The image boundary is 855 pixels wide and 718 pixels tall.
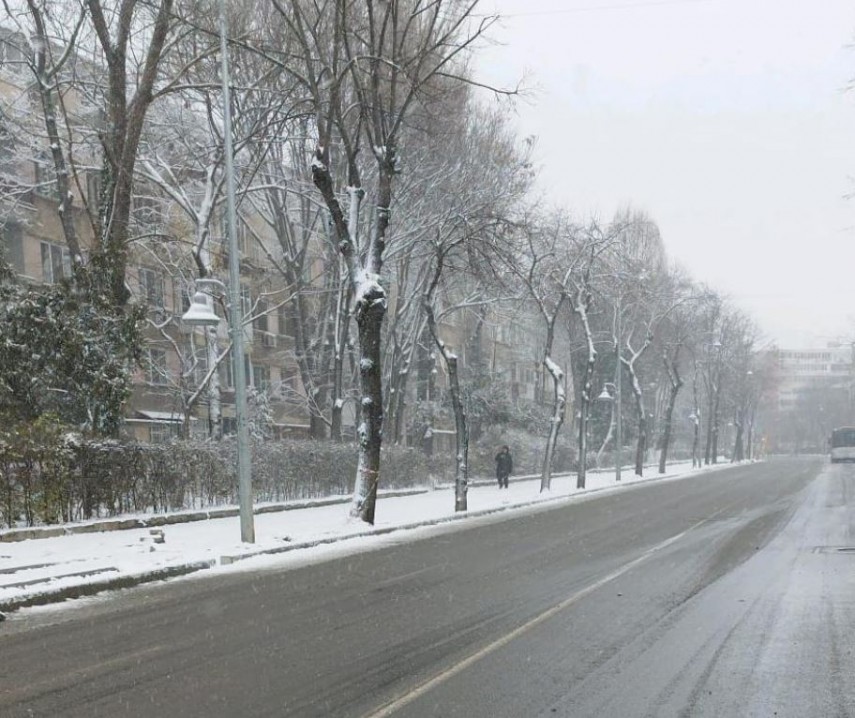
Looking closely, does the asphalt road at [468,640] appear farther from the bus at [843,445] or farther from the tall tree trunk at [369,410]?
the bus at [843,445]

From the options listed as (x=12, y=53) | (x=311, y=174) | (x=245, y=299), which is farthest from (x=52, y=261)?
(x=311, y=174)

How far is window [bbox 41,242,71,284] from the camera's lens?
95.8 ft

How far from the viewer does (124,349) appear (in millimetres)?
17812

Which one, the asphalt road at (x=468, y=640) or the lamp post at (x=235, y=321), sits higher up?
the lamp post at (x=235, y=321)

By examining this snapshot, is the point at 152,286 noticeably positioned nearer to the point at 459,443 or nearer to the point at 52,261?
the point at 52,261

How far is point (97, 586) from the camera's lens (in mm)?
10602

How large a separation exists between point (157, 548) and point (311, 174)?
10939 mm

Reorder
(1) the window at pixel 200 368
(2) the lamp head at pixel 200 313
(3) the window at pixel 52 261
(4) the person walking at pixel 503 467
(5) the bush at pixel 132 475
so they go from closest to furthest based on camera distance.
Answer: (2) the lamp head at pixel 200 313 → (5) the bush at pixel 132 475 → (1) the window at pixel 200 368 → (3) the window at pixel 52 261 → (4) the person walking at pixel 503 467

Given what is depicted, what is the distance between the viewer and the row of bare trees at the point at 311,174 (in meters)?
17.9

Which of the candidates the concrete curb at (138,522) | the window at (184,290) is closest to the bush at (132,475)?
the concrete curb at (138,522)

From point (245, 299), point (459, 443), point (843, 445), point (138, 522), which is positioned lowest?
point (843, 445)

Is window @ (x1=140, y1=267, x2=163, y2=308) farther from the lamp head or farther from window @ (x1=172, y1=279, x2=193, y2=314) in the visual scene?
the lamp head

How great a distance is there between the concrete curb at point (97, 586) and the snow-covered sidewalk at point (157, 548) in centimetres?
1

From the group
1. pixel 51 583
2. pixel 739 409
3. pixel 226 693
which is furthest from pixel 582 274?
pixel 739 409
